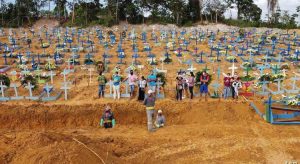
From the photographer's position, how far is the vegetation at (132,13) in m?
47.8

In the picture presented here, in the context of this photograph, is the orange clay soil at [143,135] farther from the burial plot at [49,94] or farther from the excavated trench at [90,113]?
the burial plot at [49,94]

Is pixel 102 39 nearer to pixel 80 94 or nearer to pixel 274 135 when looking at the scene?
pixel 80 94

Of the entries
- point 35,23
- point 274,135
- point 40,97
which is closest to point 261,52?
point 274,135

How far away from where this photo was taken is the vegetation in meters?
47.8

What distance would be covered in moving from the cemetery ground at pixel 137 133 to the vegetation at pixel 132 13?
30.5 m

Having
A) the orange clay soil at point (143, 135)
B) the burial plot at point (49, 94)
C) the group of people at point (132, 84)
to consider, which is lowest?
the orange clay soil at point (143, 135)

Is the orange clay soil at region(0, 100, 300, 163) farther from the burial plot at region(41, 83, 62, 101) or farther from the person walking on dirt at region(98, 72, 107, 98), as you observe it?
the person walking on dirt at region(98, 72, 107, 98)

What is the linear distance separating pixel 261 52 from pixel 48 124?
2138 cm

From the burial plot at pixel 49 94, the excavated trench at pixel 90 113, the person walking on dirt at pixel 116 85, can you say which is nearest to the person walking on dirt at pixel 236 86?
the excavated trench at pixel 90 113

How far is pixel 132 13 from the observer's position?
159 feet

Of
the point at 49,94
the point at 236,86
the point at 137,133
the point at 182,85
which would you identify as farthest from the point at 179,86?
the point at 49,94

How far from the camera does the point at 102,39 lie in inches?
1415

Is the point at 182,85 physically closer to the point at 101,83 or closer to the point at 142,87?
the point at 142,87

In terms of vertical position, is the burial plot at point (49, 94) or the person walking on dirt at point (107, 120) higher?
the burial plot at point (49, 94)
